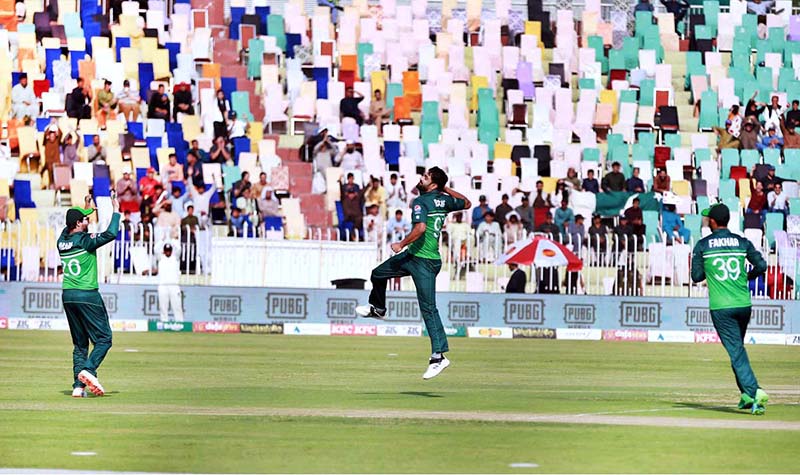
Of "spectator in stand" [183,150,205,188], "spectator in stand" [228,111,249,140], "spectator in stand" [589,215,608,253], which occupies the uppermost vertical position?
"spectator in stand" [228,111,249,140]

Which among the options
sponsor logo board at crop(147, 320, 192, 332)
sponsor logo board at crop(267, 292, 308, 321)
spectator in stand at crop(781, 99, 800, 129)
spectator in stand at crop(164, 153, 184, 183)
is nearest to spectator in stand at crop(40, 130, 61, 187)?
spectator in stand at crop(164, 153, 184, 183)

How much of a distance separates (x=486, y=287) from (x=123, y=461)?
21.0 m

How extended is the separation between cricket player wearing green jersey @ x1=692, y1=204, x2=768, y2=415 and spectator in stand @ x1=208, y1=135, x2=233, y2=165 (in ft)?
70.7

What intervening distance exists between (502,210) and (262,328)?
5674mm

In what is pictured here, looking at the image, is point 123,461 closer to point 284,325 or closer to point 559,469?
point 559,469

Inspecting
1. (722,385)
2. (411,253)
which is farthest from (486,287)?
(411,253)

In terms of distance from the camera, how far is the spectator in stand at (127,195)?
3228 centimetres

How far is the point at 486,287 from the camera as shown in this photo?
3092cm

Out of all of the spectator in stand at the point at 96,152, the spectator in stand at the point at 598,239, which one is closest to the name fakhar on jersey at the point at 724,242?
the spectator in stand at the point at 598,239

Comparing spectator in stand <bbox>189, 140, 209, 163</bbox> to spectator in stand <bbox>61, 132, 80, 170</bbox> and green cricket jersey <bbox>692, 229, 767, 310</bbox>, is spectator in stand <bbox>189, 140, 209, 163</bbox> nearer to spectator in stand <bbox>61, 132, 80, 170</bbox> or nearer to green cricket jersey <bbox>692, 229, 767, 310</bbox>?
spectator in stand <bbox>61, 132, 80, 170</bbox>

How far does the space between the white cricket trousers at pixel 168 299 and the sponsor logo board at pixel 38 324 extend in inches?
74.4

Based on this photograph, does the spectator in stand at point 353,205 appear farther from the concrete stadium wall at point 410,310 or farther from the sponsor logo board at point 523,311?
the sponsor logo board at point 523,311

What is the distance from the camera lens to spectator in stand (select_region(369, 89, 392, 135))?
36406mm

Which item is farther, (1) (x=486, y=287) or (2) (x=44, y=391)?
(1) (x=486, y=287)
